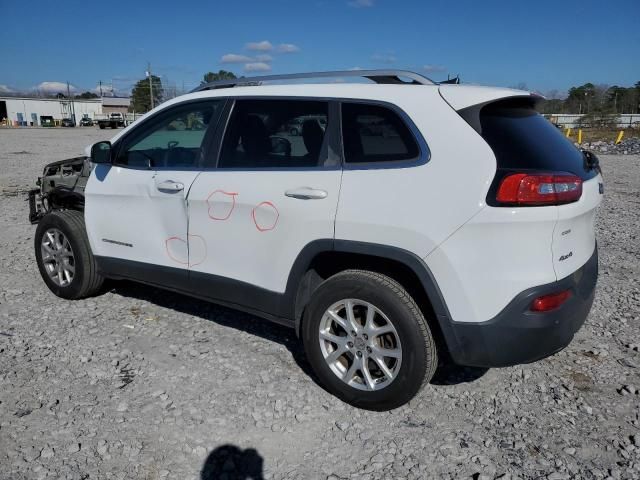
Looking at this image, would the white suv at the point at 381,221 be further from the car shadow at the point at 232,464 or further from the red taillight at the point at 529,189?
the car shadow at the point at 232,464

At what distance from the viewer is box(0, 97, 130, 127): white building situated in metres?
84.7

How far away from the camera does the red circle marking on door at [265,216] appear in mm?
3309

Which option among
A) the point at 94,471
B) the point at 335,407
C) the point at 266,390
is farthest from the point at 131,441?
the point at 335,407

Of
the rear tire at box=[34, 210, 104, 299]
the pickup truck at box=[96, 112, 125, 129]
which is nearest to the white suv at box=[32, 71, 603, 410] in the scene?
the rear tire at box=[34, 210, 104, 299]

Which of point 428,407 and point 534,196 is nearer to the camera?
point 534,196

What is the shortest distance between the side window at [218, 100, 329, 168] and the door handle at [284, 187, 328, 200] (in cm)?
18

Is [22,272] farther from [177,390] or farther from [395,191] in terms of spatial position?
[395,191]

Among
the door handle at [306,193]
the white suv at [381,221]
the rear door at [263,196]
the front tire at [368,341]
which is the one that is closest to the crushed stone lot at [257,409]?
the front tire at [368,341]

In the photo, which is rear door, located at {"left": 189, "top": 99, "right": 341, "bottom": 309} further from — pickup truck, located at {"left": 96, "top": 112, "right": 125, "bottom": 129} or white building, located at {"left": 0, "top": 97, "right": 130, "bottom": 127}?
white building, located at {"left": 0, "top": 97, "right": 130, "bottom": 127}

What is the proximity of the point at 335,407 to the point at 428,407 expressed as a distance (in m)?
0.56

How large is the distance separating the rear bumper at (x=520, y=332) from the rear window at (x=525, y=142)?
0.61 metres

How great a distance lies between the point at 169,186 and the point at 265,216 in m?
0.91

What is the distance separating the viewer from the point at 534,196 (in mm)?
2609

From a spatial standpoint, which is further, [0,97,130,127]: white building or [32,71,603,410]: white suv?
[0,97,130,127]: white building
